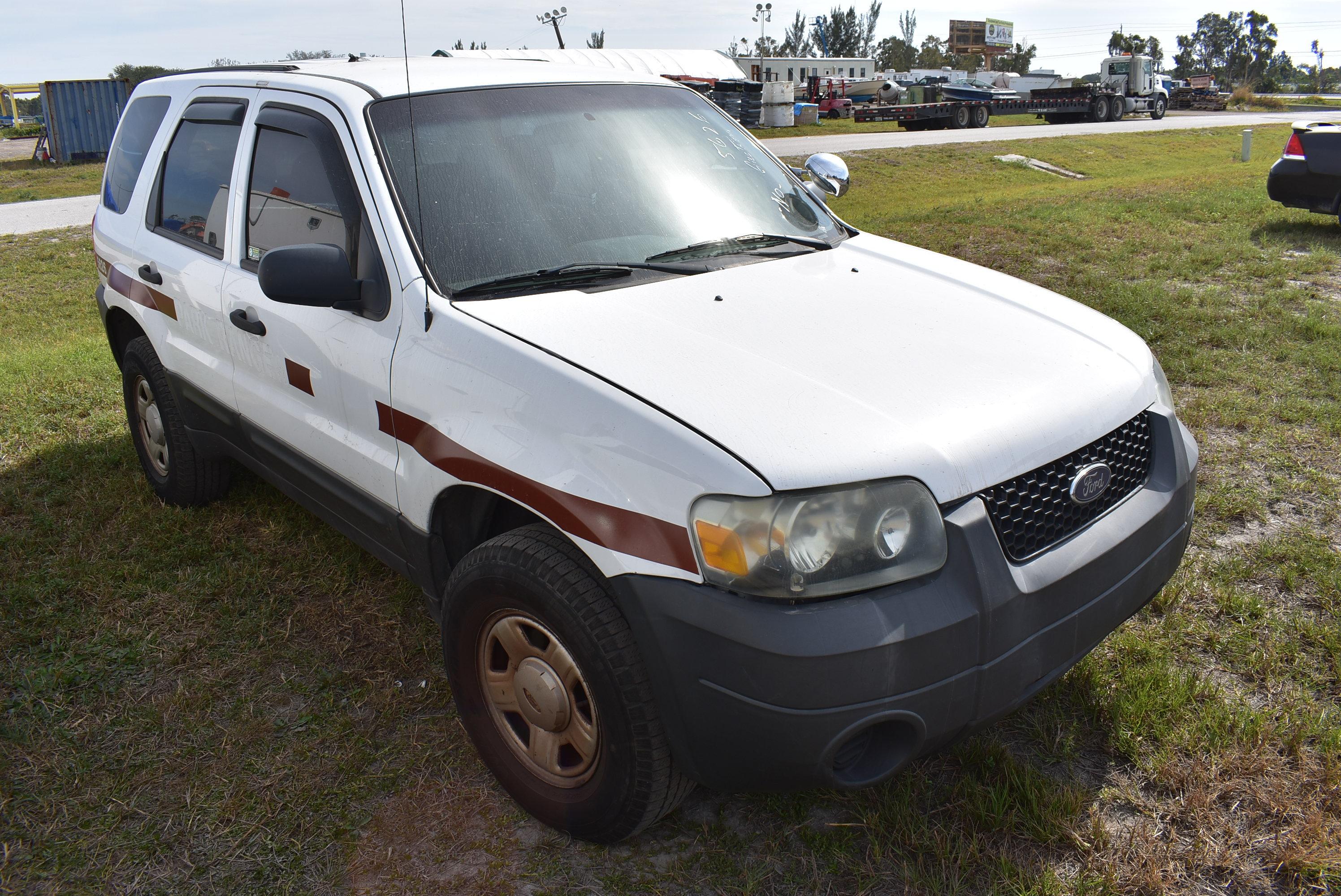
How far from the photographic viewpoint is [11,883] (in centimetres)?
246

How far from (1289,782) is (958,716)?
1182 millimetres

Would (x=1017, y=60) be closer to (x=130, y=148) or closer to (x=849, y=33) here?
(x=849, y=33)

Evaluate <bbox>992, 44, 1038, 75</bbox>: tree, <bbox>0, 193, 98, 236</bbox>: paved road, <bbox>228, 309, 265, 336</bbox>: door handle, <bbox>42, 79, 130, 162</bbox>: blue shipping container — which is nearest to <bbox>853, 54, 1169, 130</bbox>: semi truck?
<bbox>42, 79, 130, 162</bbox>: blue shipping container

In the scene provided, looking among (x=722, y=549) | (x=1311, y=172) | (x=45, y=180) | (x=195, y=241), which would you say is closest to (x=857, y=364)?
(x=722, y=549)

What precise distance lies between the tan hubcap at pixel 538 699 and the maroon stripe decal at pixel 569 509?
0.30m

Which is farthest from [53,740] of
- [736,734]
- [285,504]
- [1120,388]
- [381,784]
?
[1120,388]

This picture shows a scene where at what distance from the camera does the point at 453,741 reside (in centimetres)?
293

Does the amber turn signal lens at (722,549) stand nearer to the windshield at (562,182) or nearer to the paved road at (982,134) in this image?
the windshield at (562,182)

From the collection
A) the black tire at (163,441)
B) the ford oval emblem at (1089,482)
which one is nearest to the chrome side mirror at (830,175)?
the ford oval emblem at (1089,482)

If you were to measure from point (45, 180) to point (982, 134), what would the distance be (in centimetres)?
2361

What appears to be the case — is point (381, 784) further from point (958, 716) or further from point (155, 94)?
point (155, 94)

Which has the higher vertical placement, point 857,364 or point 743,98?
point 743,98

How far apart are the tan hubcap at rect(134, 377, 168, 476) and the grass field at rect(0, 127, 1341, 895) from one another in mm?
206

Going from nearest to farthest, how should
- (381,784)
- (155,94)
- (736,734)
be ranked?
1. (736,734)
2. (381,784)
3. (155,94)
